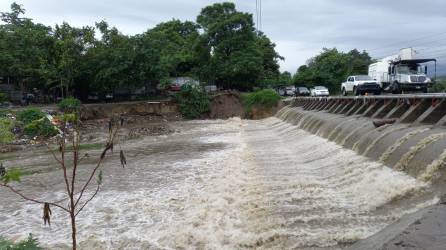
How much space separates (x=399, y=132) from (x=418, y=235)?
7349mm

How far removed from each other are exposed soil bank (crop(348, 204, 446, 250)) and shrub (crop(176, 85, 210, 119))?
3884 centimetres

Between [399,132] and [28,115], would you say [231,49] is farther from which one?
[399,132]

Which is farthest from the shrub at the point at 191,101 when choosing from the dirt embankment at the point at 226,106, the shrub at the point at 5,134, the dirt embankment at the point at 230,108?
the shrub at the point at 5,134

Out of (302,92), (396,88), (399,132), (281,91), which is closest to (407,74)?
(396,88)

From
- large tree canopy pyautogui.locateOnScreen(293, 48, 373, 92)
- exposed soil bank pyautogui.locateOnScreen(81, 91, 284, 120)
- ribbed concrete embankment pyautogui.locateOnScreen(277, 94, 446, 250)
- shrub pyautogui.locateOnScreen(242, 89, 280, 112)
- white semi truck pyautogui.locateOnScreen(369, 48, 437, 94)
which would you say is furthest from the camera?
large tree canopy pyautogui.locateOnScreen(293, 48, 373, 92)

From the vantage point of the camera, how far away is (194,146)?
23281 millimetres

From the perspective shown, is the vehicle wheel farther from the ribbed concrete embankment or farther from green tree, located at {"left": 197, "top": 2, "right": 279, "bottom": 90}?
green tree, located at {"left": 197, "top": 2, "right": 279, "bottom": 90}

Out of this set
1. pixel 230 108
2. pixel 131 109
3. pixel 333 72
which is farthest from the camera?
pixel 333 72

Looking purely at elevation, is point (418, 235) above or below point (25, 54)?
below

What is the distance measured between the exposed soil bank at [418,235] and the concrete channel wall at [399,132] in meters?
2.23

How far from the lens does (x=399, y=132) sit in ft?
41.8

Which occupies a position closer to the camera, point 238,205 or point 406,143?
point 238,205

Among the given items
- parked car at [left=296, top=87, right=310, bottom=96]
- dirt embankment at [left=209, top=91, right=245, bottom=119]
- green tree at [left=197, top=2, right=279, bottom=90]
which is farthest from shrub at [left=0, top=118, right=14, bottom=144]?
parked car at [left=296, top=87, right=310, bottom=96]

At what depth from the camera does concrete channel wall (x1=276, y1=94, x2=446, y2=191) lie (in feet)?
31.6
